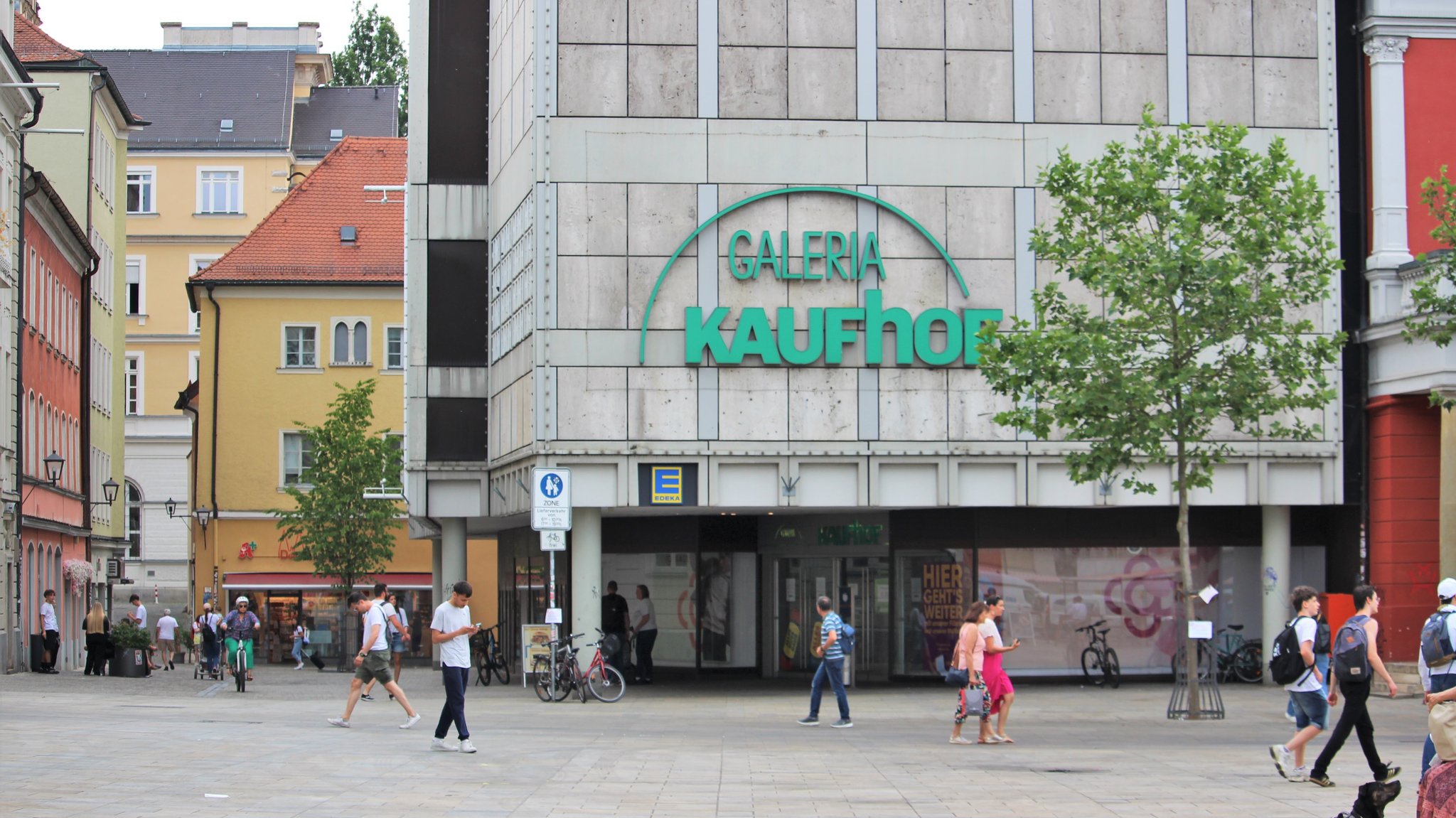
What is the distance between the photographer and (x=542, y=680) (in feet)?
99.2

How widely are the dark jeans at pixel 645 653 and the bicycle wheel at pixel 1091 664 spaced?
7.59 meters

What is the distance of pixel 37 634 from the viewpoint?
44250 millimetres

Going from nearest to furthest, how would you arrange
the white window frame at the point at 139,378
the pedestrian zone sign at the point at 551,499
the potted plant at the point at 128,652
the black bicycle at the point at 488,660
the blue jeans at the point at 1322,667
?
the blue jeans at the point at 1322,667, the pedestrian zone sign at the point at 551,499, the black bicycle at the point at 488,660, the potted plant at the point at 128,652, the white window frame at the point at 139,378

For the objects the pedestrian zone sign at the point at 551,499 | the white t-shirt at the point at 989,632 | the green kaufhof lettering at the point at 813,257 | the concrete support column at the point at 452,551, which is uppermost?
the green kaufhof lettering at the point at 813,257

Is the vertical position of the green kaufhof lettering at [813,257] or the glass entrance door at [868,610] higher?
the green kaufhof lettering at [813,257]

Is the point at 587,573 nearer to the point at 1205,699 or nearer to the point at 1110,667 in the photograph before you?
the point at 1110,667

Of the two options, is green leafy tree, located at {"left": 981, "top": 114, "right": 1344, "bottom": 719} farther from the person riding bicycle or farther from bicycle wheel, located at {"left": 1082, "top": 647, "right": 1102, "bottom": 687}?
the person riding bicycle

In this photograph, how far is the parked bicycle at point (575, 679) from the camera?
2953cm

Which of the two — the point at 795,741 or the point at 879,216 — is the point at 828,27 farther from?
the point at 795,741

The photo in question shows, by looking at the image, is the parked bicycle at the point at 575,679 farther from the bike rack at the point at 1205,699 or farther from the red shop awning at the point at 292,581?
the red shop awning at the point at 292,581

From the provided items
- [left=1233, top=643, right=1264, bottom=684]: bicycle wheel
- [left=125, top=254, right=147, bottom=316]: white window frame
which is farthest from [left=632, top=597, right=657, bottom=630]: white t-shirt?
[left=125, top=254, right=147, bottom=316]: white window frame

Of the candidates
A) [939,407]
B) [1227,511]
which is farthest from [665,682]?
[1227,511]

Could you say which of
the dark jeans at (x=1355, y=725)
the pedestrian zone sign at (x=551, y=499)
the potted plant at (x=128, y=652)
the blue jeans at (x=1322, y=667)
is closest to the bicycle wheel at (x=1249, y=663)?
the pedestrian zone sign at (x=551, y=499)

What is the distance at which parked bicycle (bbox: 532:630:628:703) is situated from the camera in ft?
96.9
